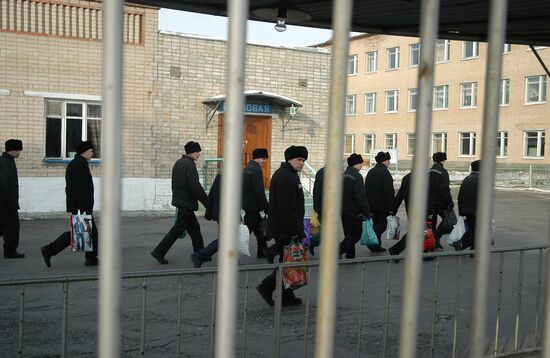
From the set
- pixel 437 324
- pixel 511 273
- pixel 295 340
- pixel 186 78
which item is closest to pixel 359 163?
pixel 511 273

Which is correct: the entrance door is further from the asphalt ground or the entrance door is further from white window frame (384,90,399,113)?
white window frame (384,90,399,113)

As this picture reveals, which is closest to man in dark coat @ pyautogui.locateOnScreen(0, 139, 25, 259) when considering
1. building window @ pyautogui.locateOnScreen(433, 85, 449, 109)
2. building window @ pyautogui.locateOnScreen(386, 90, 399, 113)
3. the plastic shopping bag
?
the plastic shopping bag

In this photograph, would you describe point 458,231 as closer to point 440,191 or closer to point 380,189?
point 440,191

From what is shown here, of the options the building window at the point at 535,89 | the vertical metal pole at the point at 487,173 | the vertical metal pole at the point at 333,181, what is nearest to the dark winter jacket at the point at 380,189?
the vertical metal pole at the point at 487,173

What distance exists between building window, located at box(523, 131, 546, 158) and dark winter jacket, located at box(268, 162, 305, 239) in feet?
117

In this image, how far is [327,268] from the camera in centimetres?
154

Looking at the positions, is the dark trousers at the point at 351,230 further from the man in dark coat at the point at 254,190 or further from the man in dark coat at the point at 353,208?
the man in dark coat at the point at 254,190

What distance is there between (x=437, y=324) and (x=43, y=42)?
12.6m

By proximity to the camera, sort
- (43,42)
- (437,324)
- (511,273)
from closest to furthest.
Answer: (437,324)
(511,273)
(43,42)

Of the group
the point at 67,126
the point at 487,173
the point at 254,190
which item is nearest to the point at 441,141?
the point at 67,126

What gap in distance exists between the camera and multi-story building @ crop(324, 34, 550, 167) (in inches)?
1553

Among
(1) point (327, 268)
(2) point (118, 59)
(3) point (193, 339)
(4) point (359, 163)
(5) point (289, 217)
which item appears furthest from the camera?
(4) point (359, 163)

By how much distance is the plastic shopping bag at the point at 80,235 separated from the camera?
8.87m

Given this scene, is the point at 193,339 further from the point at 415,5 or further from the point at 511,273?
the point at 511,273
